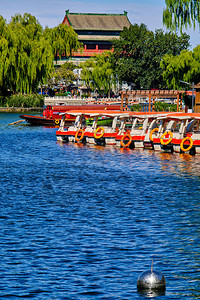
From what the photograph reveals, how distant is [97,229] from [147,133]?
29326 millimetres

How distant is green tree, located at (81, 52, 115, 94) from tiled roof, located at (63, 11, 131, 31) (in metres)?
29.7

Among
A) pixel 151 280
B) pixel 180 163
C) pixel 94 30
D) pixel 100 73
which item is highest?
pixel 94 30

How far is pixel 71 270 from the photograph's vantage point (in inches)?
573

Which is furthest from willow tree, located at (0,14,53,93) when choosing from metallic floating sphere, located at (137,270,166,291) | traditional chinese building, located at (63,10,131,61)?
metallic floating sphere, located at (137,270,166,291)

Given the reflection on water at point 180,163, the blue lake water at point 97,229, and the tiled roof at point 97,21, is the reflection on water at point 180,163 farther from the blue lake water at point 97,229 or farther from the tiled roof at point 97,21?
the tiled roof at point 97,21

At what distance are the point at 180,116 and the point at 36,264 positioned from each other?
29.3 metres

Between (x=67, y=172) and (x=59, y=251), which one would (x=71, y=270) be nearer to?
(x=59, y=251)

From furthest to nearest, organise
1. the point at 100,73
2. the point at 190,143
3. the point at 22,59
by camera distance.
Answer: the point at 100,73
the point at 22,59
the point at 190,143

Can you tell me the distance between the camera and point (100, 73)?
4592 inches

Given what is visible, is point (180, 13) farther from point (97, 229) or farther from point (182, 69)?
point (182, 69)

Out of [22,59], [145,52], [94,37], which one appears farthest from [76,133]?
[94,37]

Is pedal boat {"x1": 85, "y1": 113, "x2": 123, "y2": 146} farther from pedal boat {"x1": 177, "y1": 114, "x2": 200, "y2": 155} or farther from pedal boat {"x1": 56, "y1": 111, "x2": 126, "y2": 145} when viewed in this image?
pedal boat {"x1": 177, "y1": 114, "x2": 200, "y2": 155}

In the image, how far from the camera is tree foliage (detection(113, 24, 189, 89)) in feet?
343

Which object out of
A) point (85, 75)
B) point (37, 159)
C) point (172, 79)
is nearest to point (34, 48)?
point (172, 79)
